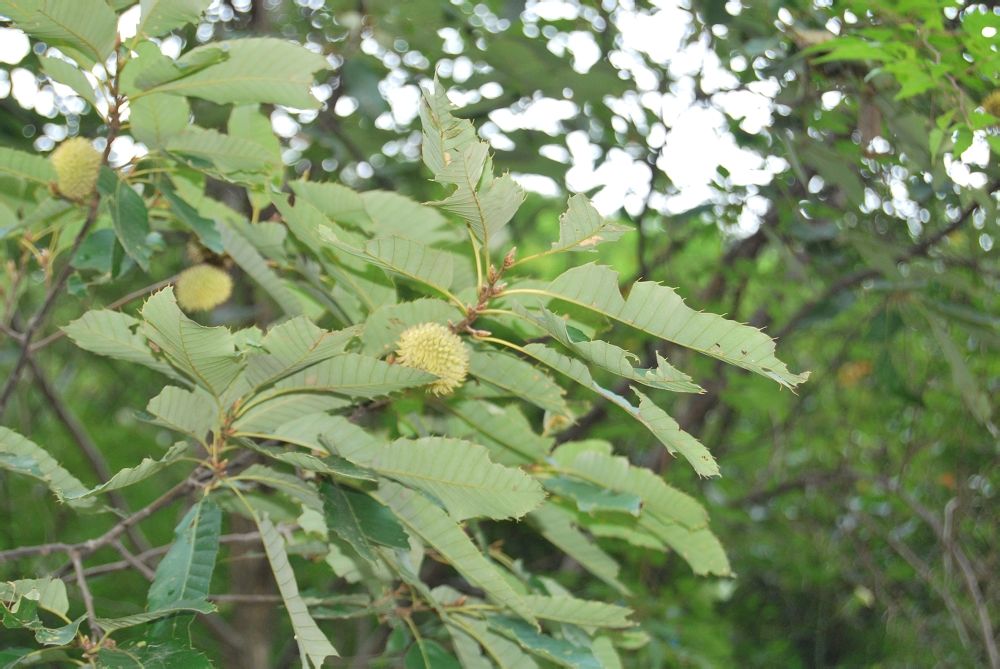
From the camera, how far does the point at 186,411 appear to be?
1.12 metres

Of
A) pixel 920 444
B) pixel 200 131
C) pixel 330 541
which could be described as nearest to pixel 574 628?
pixel 330 541

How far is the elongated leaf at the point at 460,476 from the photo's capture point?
42.5 inches

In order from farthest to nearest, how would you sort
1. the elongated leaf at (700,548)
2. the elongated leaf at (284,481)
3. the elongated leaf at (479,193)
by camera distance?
1. the elongated leaf at (700,548)
2. the elongated leaf at (284,481)
3. the elongated leaf at (479,193)

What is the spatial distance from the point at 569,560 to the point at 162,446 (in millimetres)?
1756

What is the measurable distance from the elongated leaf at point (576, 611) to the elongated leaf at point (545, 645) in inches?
1.1

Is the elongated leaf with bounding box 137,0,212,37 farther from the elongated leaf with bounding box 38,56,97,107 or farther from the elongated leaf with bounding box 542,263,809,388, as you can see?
the elongated leaf with bounding box 542,263,809,388

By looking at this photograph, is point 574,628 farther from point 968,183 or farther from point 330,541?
point 968,183

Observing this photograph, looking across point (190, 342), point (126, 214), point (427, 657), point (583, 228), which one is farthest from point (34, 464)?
point (583, 228)

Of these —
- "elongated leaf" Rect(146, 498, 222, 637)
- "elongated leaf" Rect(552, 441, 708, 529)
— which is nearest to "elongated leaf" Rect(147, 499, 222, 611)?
"elongated leaf" Rect(146, 498, 222, 637)

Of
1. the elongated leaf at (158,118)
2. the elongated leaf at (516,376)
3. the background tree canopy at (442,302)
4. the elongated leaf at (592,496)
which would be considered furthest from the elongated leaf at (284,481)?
the elongated leaf at (158,118)

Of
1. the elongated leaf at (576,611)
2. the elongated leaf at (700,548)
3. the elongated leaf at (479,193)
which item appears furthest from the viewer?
the elongated leaf at (700,548)

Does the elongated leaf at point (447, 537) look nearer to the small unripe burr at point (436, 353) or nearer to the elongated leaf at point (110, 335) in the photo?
the small unripe burr at point (436, 353)

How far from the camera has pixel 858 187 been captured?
1950 millimetres

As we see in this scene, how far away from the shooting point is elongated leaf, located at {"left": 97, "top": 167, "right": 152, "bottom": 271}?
126cm
